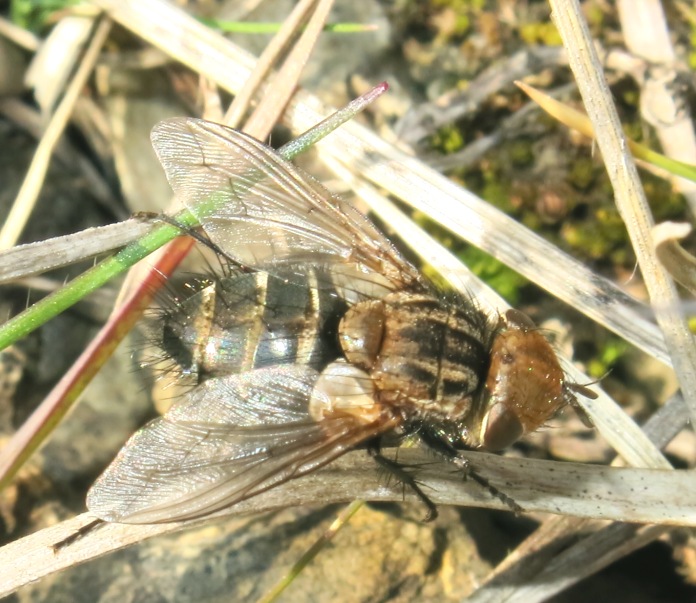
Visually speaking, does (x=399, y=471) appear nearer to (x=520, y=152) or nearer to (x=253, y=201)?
(x=253, y=201)

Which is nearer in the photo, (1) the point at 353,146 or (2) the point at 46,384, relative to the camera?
(1) the point at 353,146

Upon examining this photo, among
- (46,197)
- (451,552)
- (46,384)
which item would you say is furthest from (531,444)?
(46,197)

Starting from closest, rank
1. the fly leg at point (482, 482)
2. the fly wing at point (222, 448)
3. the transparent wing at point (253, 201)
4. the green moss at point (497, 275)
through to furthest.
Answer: the fly wing at point (222, 448) → the fly leg at point (482, 482) → the transparent wing at point (253, 201) → the green moss at point (497, 275)

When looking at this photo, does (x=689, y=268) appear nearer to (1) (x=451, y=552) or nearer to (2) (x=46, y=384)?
(1) (x=451, y=552)

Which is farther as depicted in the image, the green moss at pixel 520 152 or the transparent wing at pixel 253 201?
the green moss at pixel 520 152

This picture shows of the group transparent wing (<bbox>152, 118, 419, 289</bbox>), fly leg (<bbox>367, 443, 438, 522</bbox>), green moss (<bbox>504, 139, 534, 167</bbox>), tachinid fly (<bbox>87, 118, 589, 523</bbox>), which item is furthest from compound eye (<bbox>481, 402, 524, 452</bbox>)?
green moss (<bbox>504, 139, 534, 167</bbox>)

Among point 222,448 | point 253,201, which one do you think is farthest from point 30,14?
point 222,448

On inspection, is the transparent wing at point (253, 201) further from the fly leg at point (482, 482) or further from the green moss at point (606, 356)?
the green moss at point (606, 356)

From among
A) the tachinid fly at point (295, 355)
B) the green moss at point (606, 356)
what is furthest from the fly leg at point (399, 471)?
the green moss at point (606, 356)
